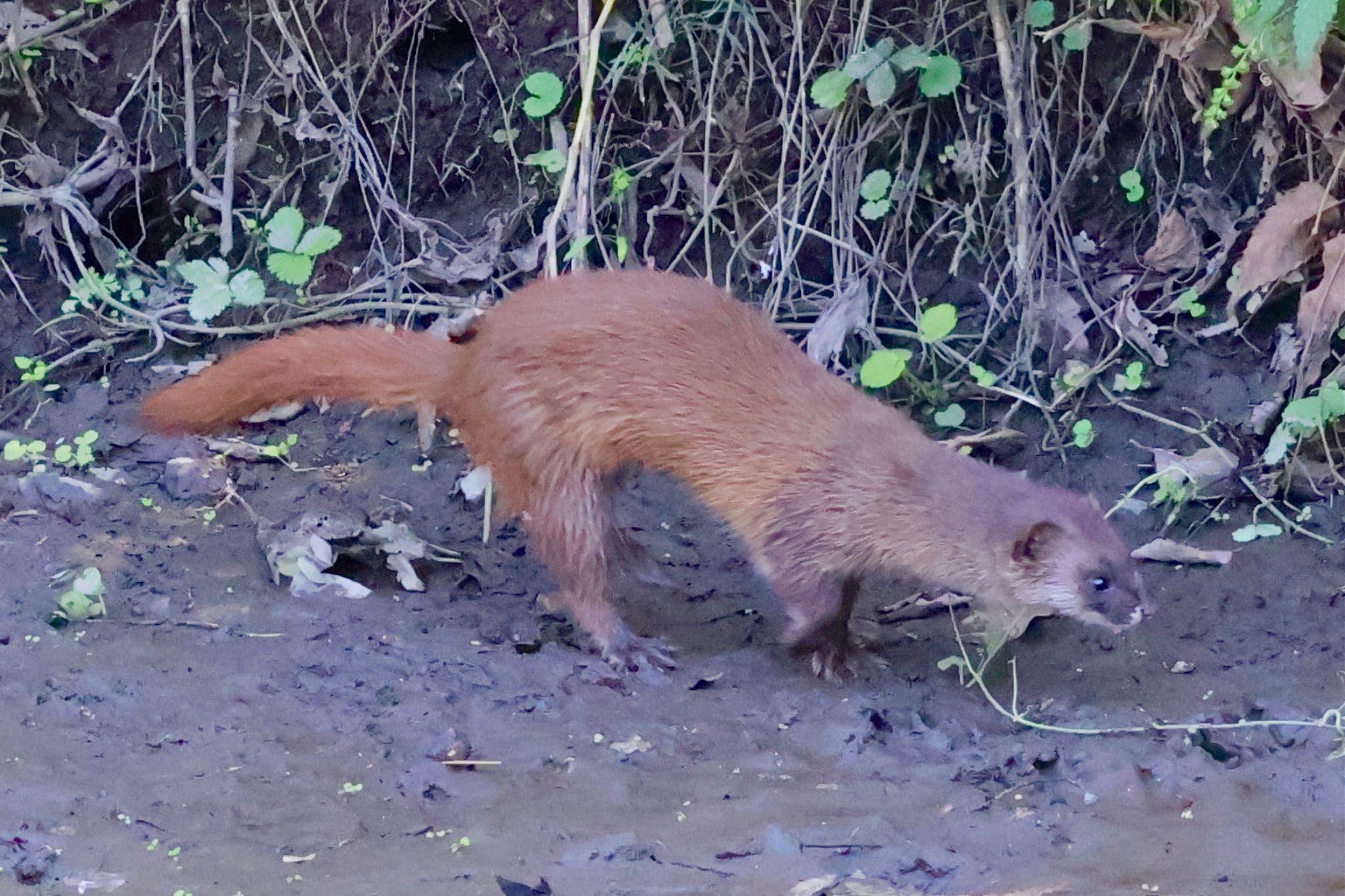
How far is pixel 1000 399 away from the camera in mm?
5523

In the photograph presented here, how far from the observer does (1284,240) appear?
4.82 metres

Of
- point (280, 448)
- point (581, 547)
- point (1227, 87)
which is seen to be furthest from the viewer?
point (280, 448)

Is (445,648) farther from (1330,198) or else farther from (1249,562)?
(1330,198)

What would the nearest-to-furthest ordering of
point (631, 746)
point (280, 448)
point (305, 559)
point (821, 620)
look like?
point (631, 746), point (821, 620), point (305, 559), point (280, 448)

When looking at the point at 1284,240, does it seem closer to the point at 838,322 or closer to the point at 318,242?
the point at 838,322

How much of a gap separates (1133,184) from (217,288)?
3830 millimetres

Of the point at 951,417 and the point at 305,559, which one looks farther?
the point at 951,417

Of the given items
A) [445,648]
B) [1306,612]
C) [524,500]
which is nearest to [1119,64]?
[1306,612]

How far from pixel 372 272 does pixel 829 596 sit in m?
2.92

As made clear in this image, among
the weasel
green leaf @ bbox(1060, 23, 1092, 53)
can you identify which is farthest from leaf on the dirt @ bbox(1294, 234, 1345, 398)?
the weasel

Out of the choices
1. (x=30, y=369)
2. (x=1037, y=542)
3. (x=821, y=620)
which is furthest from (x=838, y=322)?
(x=30, y=369)

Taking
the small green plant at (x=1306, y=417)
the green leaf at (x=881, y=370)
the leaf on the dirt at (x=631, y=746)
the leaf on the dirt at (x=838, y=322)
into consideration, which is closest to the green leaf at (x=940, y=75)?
the leaf on the dirt at (x=838, y=322)

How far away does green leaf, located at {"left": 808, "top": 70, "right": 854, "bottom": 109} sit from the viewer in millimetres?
5305

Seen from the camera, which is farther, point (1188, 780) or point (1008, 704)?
point (1008, 704)
